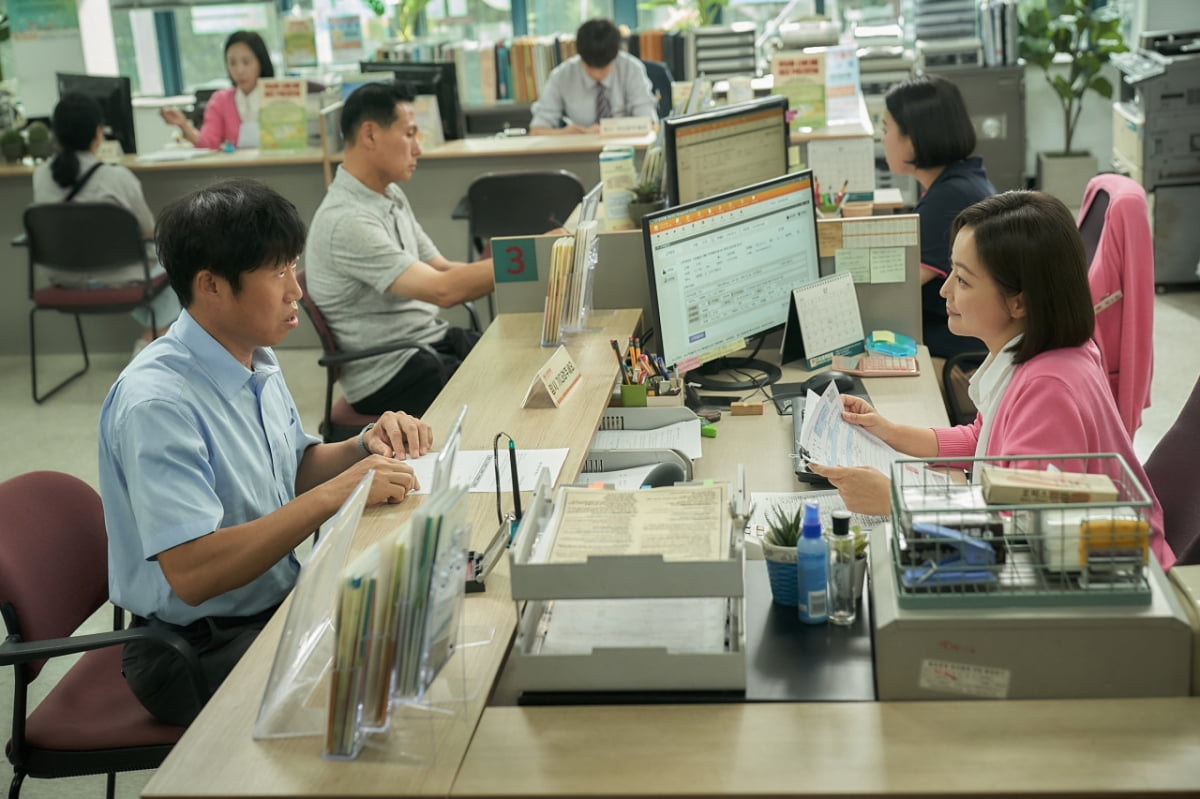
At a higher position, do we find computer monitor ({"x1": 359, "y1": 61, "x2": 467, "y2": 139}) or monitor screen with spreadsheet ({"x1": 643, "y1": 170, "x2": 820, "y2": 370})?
computer monitor ({"x1": 359, "y1": 61, "x2": 467, "y2": 139})

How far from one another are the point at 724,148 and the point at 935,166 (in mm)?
738

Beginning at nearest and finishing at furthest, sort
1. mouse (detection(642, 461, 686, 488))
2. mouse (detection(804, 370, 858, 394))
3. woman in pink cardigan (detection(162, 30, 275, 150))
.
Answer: mouse (detection(642, 461, 686, 488))
mouse (detection(804, 370, 858, 394))
woman in pink cardigan (detection(162, 30, 275, 150))

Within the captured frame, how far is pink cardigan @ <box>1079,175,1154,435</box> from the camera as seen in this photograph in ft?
9.11

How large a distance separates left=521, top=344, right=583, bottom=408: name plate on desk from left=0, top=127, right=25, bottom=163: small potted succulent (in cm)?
433

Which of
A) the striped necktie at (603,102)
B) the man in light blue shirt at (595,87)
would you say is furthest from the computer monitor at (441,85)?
the striped necktie at (603,102)

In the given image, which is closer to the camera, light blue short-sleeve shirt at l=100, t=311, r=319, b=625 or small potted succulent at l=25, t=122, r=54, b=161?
light blue short-sleeve shirt at l=100, t=311, r=319, b=625

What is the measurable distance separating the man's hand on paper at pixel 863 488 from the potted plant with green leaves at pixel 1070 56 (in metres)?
5.46

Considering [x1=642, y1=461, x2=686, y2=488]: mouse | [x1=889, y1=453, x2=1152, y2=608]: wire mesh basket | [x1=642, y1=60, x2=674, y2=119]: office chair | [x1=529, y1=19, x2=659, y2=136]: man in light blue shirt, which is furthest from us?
[x1=642, y1=60, x2=674, y2=119]: office chair

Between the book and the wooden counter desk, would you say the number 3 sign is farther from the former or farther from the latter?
the book

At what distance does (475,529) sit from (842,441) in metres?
0.74

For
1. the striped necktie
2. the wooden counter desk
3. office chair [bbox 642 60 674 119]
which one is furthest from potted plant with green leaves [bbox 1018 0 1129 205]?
the wooden counter desk

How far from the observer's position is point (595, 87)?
6.52m

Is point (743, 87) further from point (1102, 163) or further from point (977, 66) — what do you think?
point (1102, 163)

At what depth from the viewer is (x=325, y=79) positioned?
832 centimetres
